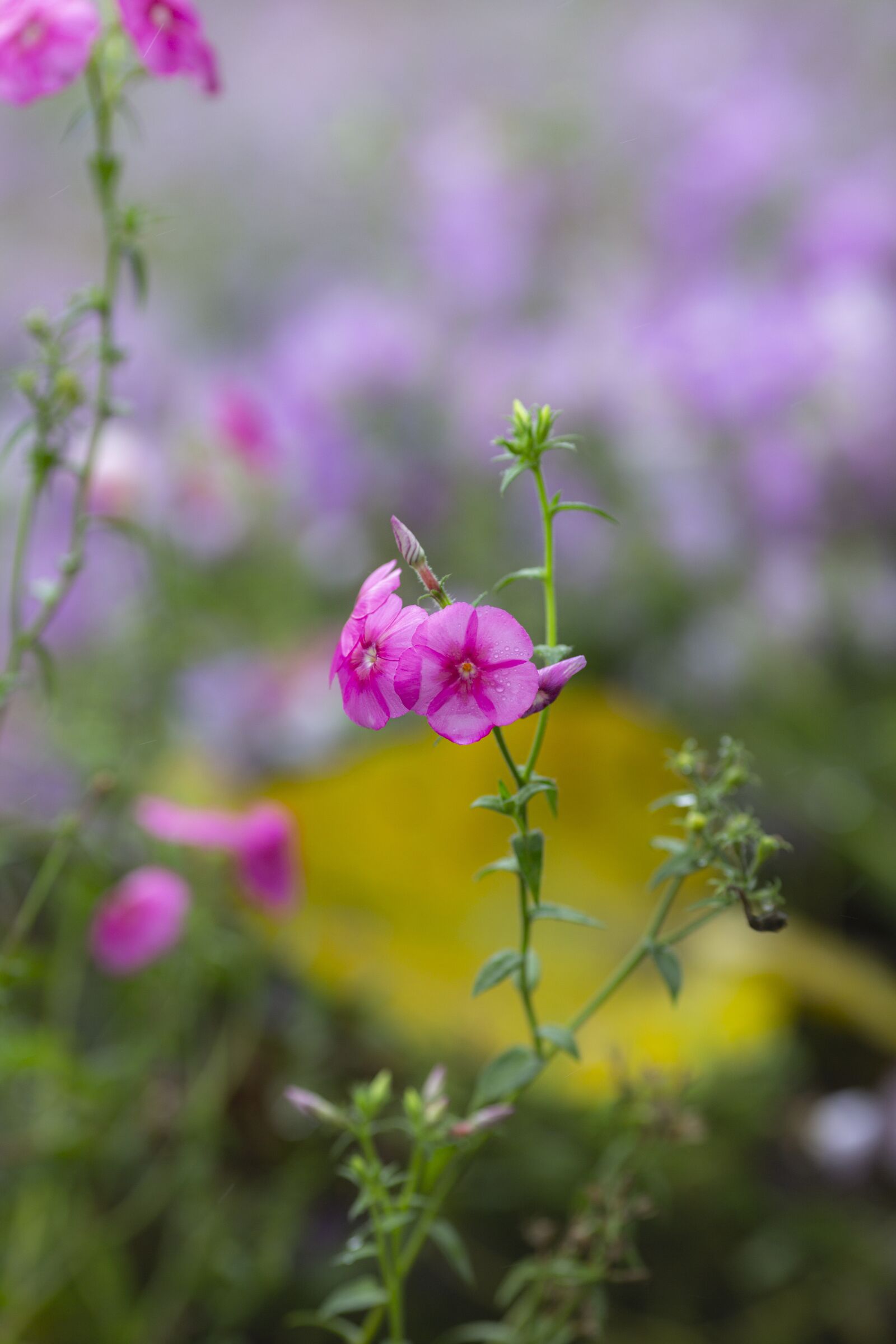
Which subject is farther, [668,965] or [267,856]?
[267,856]

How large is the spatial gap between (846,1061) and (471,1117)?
0.43 metres

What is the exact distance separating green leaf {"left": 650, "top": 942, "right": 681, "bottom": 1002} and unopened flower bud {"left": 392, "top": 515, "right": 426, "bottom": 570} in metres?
0.10

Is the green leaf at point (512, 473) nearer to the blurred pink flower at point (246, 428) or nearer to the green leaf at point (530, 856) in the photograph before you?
the green leaf at point (530, 856)

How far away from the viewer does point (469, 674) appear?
202 millimetres

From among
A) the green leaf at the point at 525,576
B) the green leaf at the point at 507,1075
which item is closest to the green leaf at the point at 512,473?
the green leaf at the point at 525,576

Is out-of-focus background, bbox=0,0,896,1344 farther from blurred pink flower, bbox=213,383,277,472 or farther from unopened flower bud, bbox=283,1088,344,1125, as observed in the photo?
unopened flower bud, bbox=283,1088,344,1125

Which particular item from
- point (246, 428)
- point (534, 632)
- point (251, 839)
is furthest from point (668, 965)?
point (246, 428)

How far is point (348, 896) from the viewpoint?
67 cm

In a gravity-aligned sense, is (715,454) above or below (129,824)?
above

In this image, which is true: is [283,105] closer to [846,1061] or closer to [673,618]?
[673,618]

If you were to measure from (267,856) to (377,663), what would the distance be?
0.73 ft

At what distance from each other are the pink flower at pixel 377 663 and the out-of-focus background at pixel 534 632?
0.50 ft

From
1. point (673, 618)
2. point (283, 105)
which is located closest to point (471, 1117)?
point (673, 618)

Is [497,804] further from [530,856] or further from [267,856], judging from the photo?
[267,856]
